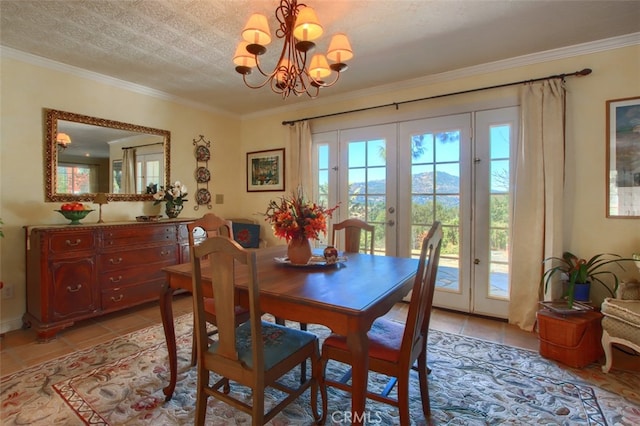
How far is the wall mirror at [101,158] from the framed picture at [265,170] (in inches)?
48.2

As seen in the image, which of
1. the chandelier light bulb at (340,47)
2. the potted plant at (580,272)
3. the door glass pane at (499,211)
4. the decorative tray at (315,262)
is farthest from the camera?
the door glass pane at (499,211)

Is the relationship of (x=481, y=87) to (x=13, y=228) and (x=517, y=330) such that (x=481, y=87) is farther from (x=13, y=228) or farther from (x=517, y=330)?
(x=13, y=228)

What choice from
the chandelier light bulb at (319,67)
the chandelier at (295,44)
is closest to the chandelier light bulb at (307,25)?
the chandelier at (295,44)

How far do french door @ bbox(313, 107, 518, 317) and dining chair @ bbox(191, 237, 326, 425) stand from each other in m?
2.18

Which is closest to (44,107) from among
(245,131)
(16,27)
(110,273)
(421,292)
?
(16,27)

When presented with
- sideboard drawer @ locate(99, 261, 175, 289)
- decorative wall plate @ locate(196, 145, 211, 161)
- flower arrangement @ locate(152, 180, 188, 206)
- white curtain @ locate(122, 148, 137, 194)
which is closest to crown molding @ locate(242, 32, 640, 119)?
decorative wall plate @ locate(196, 145, 211, 161)

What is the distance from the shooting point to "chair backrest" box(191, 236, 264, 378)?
1.33 m

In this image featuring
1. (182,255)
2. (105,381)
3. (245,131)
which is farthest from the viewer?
(245,131)

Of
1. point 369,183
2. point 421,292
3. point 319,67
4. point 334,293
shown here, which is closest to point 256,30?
point 319,67

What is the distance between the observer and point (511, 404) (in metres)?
1.84

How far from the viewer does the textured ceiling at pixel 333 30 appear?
2145mm

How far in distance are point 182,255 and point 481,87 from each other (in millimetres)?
3671

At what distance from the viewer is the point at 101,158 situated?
3410 millimetres

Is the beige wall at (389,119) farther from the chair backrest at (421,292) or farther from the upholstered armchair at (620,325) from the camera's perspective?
the chair backrest at (421,292)
